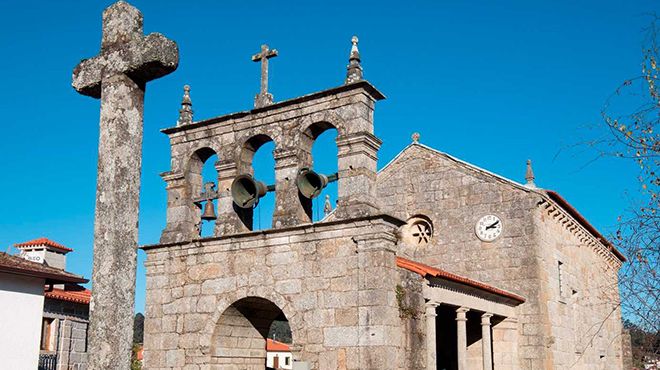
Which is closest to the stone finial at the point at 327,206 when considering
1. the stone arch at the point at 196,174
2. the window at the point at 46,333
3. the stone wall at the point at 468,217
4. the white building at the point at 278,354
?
the stone wall at the point at 468,217

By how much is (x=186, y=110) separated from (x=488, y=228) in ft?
27.1

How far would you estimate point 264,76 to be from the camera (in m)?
13.3

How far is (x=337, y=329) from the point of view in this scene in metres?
11.5

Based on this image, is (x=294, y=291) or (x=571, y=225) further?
(x=571, y=225)

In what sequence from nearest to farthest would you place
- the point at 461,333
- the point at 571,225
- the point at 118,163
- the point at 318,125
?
the point at 118,163 → the point at 318,125 → the point at 461,333 → the point at 571,225

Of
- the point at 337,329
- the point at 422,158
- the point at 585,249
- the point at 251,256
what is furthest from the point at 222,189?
the point at 585,249

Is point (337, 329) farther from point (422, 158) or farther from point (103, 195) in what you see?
point (422, 158)

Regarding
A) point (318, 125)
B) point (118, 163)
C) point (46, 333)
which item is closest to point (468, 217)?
point (318, 125)

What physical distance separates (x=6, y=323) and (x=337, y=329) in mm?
7954

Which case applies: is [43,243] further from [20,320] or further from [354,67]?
[354,67]

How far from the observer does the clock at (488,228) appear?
18188 mm

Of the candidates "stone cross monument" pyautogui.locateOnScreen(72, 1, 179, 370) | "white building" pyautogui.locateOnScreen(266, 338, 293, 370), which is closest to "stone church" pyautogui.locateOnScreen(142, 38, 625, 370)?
"stone cross monument" pyautogui.locateOnScreen(72, 1, 179, 370)

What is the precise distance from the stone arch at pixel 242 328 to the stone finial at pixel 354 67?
3.84 meters

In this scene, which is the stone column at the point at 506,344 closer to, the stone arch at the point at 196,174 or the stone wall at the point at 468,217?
the stone wall at the point at 468,217
